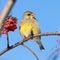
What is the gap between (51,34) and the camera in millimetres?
1330

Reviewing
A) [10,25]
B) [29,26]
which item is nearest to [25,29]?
[29,26]

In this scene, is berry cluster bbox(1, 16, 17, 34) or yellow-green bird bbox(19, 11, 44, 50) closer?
berry cluster bbox(1, 16, 17, 34)

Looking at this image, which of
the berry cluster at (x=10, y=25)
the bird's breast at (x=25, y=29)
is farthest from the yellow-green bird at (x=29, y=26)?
the berry cluster at (x=10, y=25)

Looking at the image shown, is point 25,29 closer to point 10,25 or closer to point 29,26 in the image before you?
point 29,26

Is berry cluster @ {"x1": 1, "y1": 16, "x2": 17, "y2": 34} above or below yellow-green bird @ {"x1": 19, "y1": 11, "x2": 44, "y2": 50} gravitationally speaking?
above

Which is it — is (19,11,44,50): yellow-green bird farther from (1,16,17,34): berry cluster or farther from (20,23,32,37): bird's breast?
(1,16,17,34): berry cluster

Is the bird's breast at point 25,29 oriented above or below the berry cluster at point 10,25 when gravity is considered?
below

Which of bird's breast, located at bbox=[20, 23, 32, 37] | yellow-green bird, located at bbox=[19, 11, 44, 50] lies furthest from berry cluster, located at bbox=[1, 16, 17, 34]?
bird's breast, located at bbox=[20, 23, 32, 37]

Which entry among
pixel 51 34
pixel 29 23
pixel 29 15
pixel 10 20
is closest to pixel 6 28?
pixel 10 20

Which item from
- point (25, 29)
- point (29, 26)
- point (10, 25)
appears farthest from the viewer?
point (25, 29)

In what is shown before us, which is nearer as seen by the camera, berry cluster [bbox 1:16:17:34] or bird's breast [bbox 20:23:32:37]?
berry cluster [bbox 1:16:17:34]

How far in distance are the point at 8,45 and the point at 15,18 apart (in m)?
0.30

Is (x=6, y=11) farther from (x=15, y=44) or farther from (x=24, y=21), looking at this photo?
(x=24, y=21)

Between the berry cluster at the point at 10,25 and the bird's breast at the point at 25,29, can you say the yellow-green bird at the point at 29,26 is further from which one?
the berry cluster at the point at 10,25
